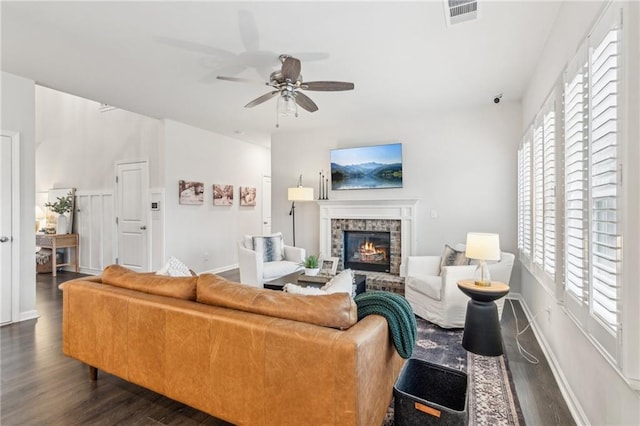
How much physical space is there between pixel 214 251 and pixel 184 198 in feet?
4.10

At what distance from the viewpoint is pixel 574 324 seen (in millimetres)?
2012

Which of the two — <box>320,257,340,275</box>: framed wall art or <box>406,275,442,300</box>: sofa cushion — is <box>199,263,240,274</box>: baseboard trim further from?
<box>406,275,442,300</box>: sofa cushion

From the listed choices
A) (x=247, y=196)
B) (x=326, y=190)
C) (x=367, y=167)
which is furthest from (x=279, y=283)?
(x=247, y=196)

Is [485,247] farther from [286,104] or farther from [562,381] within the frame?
[286,104]

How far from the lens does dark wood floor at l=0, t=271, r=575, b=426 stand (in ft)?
6.24

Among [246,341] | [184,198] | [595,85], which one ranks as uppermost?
[595,85]

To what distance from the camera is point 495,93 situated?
4.01m

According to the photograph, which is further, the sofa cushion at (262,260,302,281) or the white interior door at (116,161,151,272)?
the white interior door at (116,161,151,272)

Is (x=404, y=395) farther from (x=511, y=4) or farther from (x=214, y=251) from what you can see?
(x=214, y=251)

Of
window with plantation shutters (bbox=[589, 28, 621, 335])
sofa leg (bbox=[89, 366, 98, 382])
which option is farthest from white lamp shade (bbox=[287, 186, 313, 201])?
window with plantation shutters (bbox=[589, 28, 621, 335])

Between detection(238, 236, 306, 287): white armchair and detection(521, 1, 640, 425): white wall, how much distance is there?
119 inches

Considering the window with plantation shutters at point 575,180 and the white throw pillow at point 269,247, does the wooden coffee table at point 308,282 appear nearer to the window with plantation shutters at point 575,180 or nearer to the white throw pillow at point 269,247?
the white throw pillow at point 269,247

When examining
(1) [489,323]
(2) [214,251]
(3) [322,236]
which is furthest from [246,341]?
(2) [214,251]

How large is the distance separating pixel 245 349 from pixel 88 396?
1.41 metres
